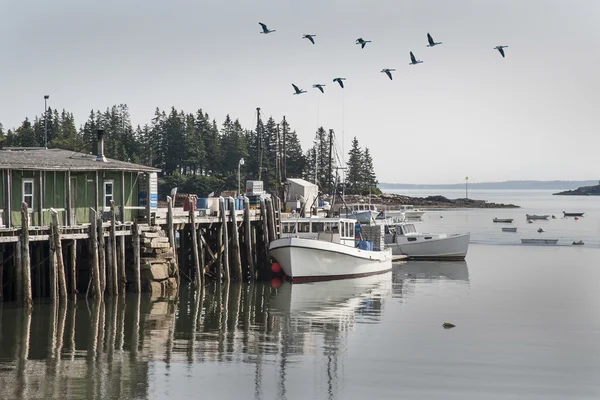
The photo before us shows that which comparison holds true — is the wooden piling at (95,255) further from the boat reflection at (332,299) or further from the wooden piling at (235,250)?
the wooden piling at (235,250)

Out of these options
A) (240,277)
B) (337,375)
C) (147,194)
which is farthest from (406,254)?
(337,375)

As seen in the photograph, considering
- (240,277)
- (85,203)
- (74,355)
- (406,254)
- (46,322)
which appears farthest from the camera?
(406,254)

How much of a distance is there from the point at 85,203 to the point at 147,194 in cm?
314

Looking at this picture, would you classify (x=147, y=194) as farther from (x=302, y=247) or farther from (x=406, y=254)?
(x=406, y=254)

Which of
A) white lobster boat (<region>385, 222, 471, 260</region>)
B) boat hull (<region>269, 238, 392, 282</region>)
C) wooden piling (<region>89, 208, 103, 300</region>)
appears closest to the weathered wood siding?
wooden piling (<region>89, 208, 103, 300</region>)

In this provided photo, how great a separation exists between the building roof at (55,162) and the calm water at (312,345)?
5.34 m

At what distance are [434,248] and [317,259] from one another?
19.7 meters

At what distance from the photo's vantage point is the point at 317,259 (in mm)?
45938

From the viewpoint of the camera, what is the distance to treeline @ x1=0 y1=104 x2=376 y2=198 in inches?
4727

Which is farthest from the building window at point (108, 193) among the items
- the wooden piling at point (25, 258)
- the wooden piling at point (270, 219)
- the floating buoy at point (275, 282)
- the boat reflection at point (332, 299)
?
the wooden piling at point (270, 219)

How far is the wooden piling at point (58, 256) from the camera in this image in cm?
3350

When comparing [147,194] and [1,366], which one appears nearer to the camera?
[1,366]

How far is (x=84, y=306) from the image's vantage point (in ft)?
113

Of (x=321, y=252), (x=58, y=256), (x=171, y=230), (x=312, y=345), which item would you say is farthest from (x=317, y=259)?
(x=312, y=345)
